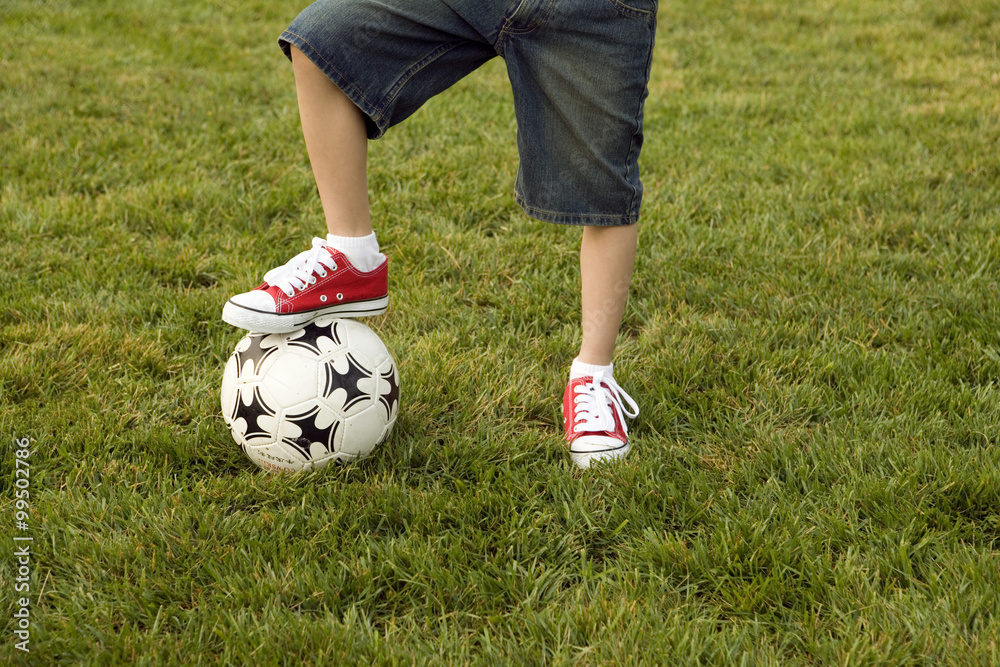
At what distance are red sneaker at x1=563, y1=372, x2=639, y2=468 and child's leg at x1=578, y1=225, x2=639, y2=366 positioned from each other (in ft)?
0.29

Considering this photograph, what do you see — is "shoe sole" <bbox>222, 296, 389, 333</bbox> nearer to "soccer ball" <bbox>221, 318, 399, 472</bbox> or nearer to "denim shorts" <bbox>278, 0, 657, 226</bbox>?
"soccer ball" <bbox>221, 318, 399, 472</bbox>

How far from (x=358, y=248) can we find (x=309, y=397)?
0.44m

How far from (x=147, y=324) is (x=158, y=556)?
1238 millimetres

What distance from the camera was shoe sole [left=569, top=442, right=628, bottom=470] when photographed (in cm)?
236

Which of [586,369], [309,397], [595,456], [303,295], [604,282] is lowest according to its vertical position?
[595,456]

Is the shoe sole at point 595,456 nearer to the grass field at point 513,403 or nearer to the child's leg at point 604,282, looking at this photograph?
the grass field at point 513,403

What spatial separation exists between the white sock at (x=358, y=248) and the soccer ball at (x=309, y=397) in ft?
0.59

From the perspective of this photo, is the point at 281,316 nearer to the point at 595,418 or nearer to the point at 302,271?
the point at 302,271

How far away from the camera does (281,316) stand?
227cm

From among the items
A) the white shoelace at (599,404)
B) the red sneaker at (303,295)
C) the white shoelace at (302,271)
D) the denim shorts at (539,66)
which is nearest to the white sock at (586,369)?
the white shoelace at (599,404)

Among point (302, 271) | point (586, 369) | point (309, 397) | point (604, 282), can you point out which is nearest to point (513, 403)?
point (586, 369)

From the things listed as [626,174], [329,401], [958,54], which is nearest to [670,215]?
[626,174]

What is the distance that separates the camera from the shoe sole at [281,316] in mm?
2230

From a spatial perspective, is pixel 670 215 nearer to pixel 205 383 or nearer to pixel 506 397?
pixel 506 397
